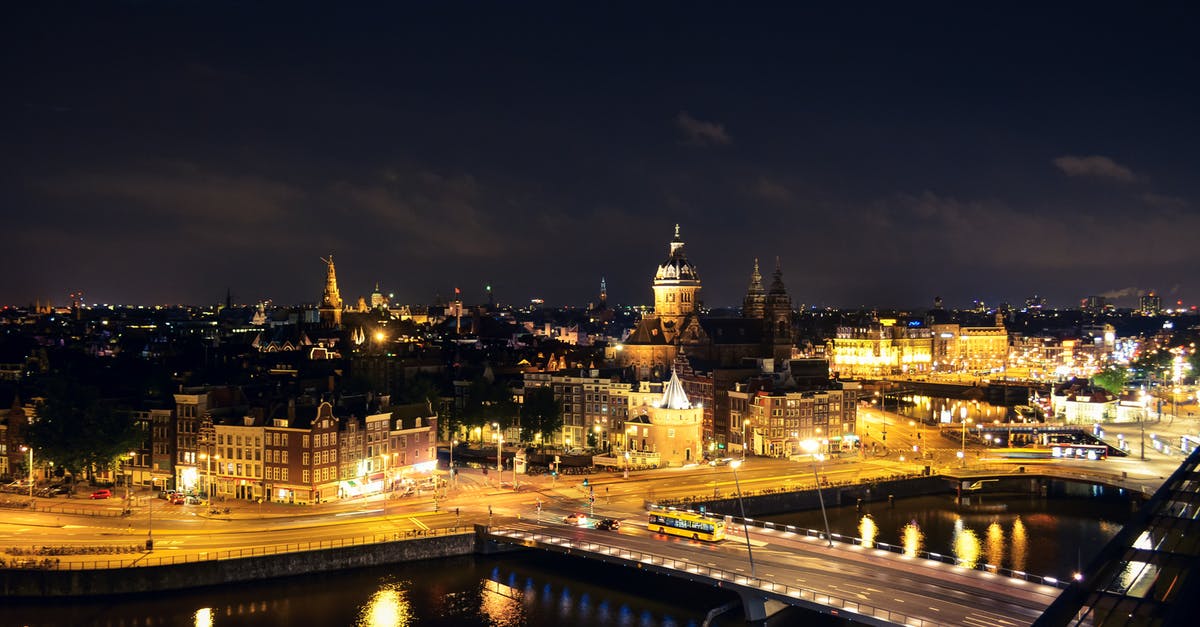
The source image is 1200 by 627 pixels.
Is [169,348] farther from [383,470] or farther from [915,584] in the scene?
[915,584]

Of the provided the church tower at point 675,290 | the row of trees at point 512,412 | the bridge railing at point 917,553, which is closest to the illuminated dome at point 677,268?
the church tower at point 675,290

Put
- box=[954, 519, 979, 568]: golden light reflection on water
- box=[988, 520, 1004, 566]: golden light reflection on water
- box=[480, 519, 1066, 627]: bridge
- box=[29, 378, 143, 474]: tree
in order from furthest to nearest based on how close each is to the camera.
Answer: box=[29, 378, 143, 474]: tree → box=[988, 520, 1004, 566]: golden light reflection on water → box=[954, 519, 979, 568]: golden light reflection on water → box=[480, 519, 1066, 627]: bridge

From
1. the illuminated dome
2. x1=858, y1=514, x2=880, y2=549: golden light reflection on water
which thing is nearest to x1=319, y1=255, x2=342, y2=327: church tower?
the illuminated dome

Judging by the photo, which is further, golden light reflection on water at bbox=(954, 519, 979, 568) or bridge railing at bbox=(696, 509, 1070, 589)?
golden light reflection on water at bbox=(954, 519, 979, 568)

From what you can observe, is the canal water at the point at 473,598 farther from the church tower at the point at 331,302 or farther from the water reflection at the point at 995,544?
the church tower at the point at 331,302

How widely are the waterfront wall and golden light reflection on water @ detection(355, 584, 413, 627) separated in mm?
3390

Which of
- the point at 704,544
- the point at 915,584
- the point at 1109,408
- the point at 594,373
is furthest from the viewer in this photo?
A: the point at 1109,408

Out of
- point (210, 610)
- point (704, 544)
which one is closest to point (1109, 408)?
point (704, 544)

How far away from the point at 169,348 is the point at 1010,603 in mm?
165482

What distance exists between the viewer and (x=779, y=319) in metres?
137

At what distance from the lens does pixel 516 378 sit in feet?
393

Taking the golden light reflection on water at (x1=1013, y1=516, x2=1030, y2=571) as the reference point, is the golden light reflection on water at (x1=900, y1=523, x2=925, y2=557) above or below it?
above

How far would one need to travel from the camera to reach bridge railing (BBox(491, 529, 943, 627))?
152ft

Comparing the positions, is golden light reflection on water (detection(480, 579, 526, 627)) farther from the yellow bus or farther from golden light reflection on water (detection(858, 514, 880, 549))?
golden light reflection on water (detection(858, 514, 880, 549))
